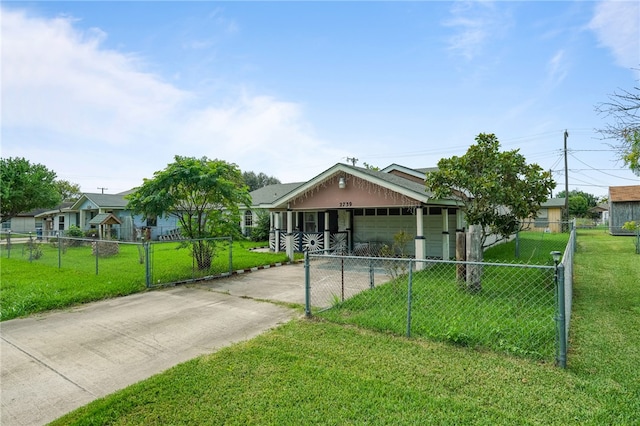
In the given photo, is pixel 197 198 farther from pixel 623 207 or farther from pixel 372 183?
pixel 623 207

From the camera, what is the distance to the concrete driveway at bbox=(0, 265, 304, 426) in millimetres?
3684

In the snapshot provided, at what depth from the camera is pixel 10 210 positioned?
24.5 metres

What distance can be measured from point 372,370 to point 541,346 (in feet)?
7.67

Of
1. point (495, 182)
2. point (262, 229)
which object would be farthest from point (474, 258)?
point (262, 229)

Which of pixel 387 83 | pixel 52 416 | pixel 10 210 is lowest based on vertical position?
pixel 52 416

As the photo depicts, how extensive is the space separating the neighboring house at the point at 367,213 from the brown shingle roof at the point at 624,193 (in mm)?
19216

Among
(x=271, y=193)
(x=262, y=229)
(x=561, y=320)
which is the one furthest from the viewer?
(x=271, y=193)

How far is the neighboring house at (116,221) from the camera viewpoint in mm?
23547

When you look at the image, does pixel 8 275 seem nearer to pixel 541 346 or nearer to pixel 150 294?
pixel 150 294

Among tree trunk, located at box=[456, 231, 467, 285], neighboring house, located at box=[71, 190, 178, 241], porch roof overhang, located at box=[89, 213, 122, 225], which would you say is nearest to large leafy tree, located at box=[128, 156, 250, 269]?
tree trunk, located at box=[456, 231, 467, 285]

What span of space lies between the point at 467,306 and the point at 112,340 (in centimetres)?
612

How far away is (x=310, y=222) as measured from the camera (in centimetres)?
1880

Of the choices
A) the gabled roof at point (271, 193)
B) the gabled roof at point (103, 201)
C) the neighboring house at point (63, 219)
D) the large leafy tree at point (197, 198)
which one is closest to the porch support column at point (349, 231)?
the large leafy tree at point (197, 198)

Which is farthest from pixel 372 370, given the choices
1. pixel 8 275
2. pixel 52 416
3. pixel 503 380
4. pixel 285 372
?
pixel 8 275
